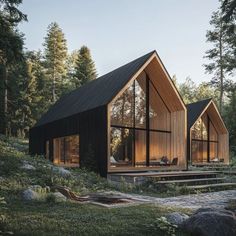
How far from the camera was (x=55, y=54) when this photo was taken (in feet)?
160

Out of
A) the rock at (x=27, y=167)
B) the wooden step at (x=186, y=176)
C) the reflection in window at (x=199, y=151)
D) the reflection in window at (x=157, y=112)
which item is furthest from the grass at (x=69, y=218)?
the reflection in window at (x=199, y=151)

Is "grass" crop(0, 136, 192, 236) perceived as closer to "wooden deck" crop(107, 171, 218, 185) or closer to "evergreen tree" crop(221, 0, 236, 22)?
"wooden deck" crop(107, 171, 218, 185)

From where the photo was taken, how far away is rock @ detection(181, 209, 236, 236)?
558 centimetres

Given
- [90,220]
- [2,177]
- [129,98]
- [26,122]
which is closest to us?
[90,220]

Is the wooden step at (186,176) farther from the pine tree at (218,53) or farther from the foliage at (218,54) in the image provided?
the pine tree at (218,53)

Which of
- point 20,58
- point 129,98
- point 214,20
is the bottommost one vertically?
point 129,98

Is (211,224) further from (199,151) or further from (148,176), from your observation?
(199,151)

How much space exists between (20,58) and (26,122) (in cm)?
2252

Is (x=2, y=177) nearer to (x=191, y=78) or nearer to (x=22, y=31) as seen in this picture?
(x=22, y=31)

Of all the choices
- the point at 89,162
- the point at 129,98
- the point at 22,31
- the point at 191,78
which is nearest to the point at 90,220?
the point at 89,162

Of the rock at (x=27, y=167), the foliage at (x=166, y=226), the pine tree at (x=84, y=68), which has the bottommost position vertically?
the foliage at (x=166, y=226)

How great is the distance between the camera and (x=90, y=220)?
6.07 metres

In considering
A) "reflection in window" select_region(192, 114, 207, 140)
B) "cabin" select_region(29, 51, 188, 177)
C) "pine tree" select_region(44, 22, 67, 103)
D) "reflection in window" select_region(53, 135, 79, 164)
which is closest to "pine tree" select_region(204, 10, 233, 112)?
"reflection in window" select_region(192, 114, 207, 140)

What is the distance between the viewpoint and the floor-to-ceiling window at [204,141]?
25.4 metres
